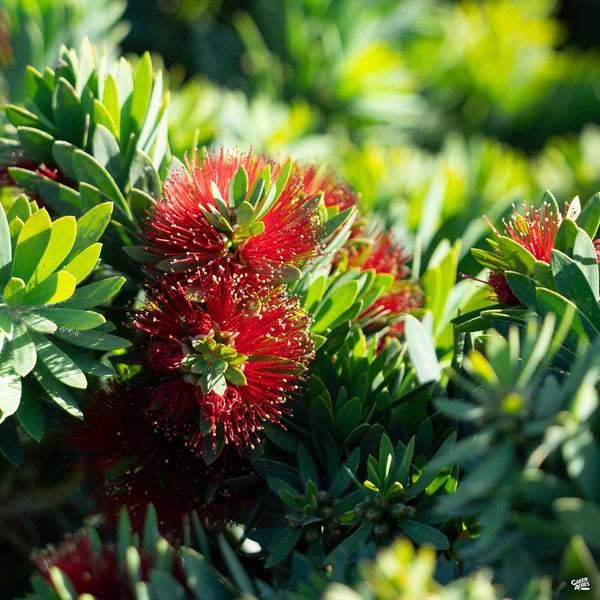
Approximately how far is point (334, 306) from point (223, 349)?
0.39 feet

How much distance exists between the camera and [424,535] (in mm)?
487

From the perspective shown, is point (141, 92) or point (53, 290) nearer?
point (53, 290)

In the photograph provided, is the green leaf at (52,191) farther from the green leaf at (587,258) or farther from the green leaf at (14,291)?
the green leaf at (587,258)

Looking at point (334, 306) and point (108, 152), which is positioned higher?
point (108, 152)

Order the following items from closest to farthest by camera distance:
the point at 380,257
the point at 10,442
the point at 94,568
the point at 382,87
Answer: the point at 94,568 → the point at 10,442 → the point at 380,257 → the point at 382,87

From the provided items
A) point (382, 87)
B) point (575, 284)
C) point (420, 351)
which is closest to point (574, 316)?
point (575, 284)

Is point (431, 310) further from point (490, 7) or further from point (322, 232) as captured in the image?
point (490, 7)

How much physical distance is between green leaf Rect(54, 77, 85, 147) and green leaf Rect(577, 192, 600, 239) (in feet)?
1.42

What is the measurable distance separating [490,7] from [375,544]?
135 cm

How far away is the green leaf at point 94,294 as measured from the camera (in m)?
0.51

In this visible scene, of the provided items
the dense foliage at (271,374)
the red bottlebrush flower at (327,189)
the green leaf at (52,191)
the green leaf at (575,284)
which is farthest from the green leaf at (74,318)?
the green leaf at (575,284)

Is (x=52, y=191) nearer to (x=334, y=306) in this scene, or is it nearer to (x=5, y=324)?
(x=5, y=324)

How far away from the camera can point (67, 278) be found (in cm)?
48

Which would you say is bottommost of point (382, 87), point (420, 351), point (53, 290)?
point (420, 351)
